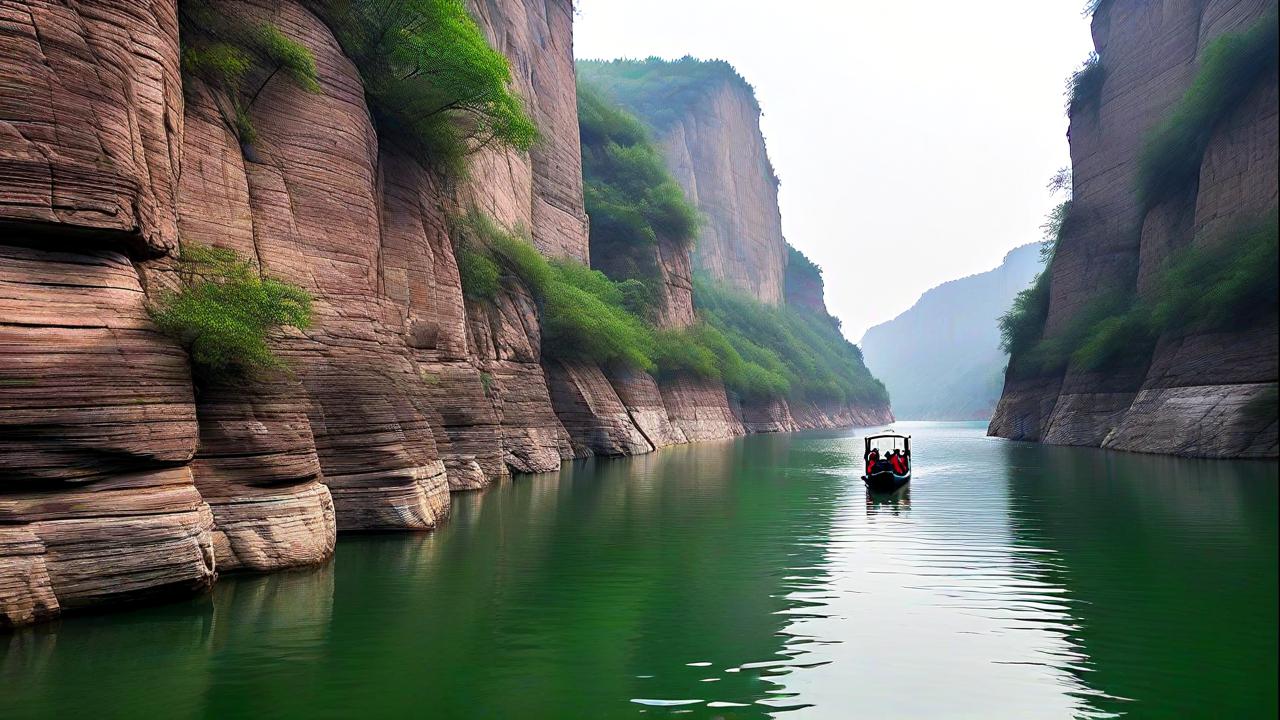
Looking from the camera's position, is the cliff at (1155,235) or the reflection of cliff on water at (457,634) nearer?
the reflection of cliff on water at (457,634)

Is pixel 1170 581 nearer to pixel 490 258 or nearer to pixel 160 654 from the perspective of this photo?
pixel 160 654

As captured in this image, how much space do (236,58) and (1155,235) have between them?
38.5 meters

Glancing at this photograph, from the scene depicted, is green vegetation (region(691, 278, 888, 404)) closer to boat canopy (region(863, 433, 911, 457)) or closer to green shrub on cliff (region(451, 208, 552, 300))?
boat canopy (region(863, 433, 911, 457))

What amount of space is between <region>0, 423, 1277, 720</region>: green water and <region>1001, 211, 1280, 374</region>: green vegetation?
800cm

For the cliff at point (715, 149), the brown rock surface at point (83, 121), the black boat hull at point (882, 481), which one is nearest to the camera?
the brown rock surface at point (83, 121)

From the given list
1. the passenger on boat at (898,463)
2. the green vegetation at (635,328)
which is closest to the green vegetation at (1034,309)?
the green vegetation at (635,328)

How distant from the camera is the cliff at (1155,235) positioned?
27.3 m

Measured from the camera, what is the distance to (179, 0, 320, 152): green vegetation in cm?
1541

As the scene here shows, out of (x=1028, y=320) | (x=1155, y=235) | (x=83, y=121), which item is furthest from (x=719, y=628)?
(x=1028, y=320)

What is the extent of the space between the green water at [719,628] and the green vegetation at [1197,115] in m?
19.2

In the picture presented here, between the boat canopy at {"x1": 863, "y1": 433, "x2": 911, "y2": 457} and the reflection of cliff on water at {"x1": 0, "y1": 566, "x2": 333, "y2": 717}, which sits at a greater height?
the boat canopy at {"x1": 863, "y1": 433, "x2": 911, "y2": 457}

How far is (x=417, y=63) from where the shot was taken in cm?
2203

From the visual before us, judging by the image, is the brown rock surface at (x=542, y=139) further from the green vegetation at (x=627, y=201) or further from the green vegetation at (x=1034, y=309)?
the green vegetation at (x=1034, y=309)

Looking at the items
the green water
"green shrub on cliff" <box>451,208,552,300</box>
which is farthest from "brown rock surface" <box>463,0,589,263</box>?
the green water
